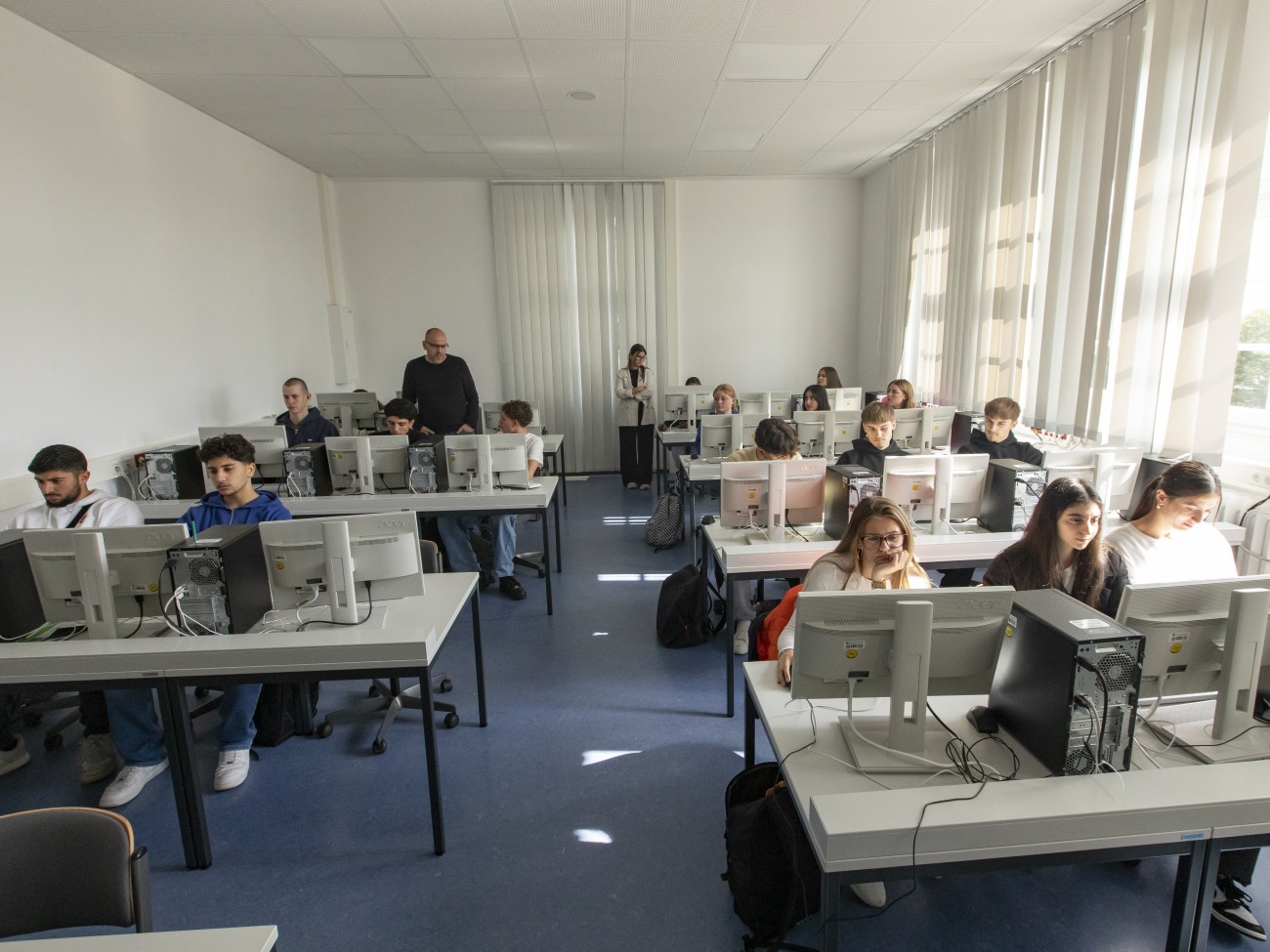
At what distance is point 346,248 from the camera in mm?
7508

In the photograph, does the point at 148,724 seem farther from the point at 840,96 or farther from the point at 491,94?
the point at 840,96

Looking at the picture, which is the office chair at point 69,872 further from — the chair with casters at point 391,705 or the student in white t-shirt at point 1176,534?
the student in white t-shirt at point 1176,534

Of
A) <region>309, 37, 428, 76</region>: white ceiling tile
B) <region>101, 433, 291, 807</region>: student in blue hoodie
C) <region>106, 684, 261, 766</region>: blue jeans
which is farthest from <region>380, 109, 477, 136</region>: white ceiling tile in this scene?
<region>106, 684, 261, 766</region>: blue jeans

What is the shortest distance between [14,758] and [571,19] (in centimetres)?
417

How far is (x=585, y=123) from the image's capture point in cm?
548

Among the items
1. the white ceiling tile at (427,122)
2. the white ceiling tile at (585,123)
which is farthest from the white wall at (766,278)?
the white ceiling tile at (427,122)

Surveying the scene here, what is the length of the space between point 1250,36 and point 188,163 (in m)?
6.06

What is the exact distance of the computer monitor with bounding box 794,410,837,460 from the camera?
4.81 m

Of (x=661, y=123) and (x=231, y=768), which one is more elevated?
(x=661, y=123)

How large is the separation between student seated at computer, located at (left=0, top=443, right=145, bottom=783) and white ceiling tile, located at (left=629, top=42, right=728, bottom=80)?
3.49 metres

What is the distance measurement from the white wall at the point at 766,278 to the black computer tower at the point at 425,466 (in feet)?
14.6

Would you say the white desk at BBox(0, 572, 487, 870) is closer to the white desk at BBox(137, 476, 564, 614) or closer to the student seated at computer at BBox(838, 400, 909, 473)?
the white desk at BBox(137, 476, 564, 614)

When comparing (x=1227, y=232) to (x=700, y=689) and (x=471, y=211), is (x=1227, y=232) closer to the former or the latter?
(x=700, y=689)

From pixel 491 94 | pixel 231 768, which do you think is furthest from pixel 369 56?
pixel 231 768
